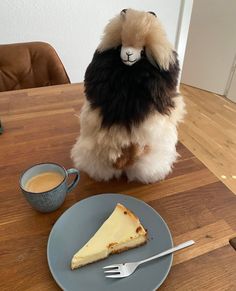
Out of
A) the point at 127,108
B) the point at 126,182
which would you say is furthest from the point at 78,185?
the point at 127,108

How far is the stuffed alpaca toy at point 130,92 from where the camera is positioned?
0.41 meters

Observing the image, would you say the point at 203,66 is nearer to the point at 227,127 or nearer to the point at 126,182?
the point at 227,127

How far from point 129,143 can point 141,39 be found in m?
0.18

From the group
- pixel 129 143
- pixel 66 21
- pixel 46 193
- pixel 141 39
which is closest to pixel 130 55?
pixel 141 39

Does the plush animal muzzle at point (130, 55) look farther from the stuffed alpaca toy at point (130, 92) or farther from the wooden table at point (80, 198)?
the wooden table at point (80, 198)

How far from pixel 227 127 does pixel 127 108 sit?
68.9 inches

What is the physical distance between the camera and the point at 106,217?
0.46m

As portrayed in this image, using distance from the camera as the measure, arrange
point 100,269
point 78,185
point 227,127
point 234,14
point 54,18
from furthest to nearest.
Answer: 1. point 234,14
2. point 227,127
3. point 54,18
4. point 78,185
5. point 100,269

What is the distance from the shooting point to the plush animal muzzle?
405mm

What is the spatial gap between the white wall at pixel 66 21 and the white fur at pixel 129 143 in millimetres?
1198

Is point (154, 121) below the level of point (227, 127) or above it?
above

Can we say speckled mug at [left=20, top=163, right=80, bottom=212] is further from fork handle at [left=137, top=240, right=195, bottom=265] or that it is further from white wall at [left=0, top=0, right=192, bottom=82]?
white wall at [left=0, top=0, right=192, bottom=82]

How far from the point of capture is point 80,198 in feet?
1.69

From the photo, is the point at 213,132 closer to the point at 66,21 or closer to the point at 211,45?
the point at 211,45
